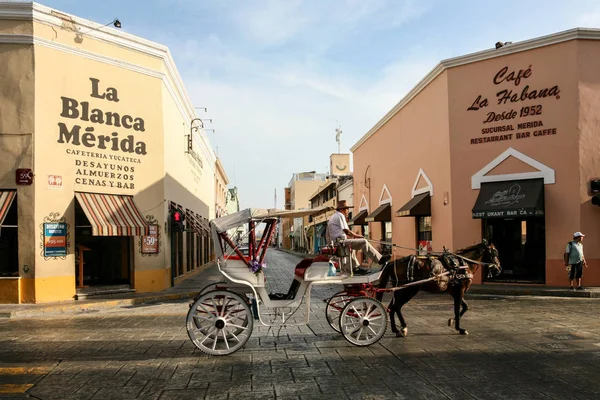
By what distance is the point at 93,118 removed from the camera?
1526 centimetres

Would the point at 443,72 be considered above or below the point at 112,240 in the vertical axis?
above

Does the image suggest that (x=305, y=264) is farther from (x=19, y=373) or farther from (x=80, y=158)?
(x=80, y=158)

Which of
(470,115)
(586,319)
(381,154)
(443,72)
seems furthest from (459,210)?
(381,154)

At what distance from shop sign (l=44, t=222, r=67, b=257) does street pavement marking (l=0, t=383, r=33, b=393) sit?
8.98 metres

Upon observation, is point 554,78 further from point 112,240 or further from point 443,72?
point 112,240

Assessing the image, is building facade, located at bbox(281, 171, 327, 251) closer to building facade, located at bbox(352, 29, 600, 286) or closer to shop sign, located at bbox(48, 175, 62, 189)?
building facade, located at bbox(352, 29, 600, 286)

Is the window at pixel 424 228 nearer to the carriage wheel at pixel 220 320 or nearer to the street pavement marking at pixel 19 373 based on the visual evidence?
the carriage wheel at pixel 220 320

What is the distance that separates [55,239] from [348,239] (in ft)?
32.2

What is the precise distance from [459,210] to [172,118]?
36.4 feet

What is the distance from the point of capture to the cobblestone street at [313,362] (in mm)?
5512

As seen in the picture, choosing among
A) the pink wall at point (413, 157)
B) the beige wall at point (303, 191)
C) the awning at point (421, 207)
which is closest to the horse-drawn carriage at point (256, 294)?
the pink wall at point (413, 157)

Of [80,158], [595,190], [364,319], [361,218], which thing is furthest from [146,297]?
[361,218]

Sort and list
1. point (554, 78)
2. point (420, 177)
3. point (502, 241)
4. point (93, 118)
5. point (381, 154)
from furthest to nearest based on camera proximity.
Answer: point (381, 154)
point (420, 177)
point (502, 241)
point (554, 78)
point (93, 118)

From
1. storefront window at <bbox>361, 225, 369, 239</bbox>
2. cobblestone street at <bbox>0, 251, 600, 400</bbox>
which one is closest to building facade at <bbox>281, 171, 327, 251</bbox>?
storefront window at <bbox>361, 225, 369, 239</bbox>
